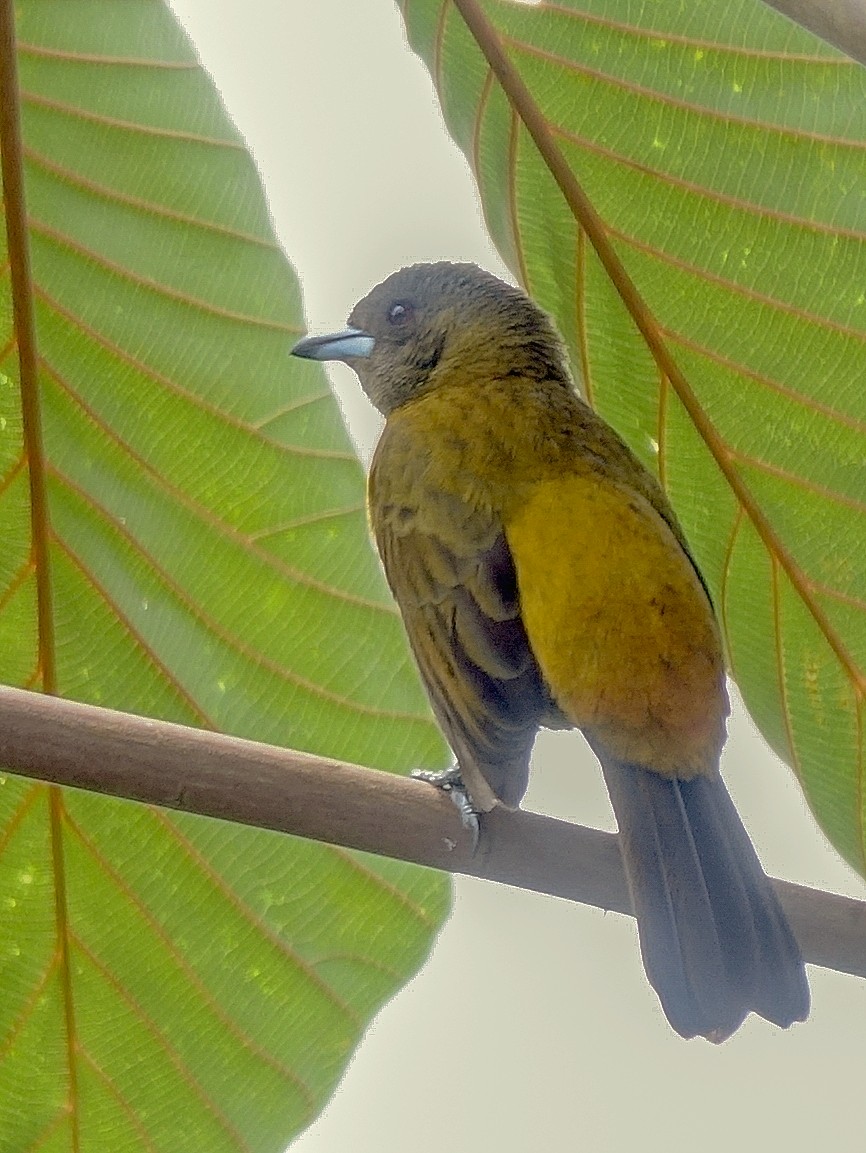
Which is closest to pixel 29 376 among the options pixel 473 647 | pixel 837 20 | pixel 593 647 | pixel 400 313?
pixel 473 647

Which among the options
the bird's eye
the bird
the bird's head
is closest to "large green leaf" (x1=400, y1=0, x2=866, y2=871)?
the bird

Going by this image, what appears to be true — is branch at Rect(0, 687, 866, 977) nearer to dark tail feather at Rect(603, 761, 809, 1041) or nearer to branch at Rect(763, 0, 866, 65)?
dark tail feather at Rect(603, 761, 809, 1041)

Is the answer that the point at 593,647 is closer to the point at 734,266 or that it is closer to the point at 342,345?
the point at 734,266

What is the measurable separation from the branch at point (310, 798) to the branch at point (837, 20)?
3.26 ft

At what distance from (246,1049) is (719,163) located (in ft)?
5.78

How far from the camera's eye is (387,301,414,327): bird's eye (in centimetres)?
399

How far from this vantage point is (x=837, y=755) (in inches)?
117

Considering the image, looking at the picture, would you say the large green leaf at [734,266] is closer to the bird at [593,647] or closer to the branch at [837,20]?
the bird at [593,647]

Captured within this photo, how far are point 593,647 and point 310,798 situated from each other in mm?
852

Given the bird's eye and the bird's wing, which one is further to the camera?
the bird's eye

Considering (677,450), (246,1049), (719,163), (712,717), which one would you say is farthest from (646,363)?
(246,1049)

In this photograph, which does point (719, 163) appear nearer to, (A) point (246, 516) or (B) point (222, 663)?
(A) point (246, 516)

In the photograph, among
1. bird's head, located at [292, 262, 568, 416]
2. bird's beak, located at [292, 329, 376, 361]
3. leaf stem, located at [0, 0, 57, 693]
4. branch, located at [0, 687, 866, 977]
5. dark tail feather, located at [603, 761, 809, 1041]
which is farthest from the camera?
bird's head, located at [292, 262, 568, 416]

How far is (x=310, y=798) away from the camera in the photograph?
6.65ft
